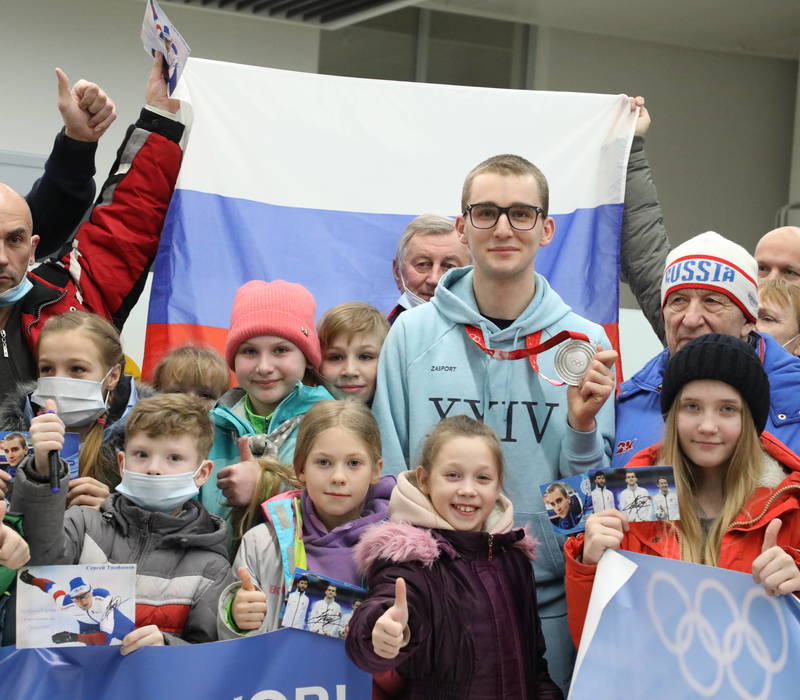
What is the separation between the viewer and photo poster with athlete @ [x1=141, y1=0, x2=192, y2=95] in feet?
11.6

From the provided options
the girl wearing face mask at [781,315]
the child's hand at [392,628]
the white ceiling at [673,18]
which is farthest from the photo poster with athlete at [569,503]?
the white ceiling at [673,18]

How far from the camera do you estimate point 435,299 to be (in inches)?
123

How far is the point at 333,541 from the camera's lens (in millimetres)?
2676

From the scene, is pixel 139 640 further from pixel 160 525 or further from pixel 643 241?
pixel 643 241

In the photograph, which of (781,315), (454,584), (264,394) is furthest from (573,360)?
(781,315)

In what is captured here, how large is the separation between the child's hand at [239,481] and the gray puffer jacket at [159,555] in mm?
155

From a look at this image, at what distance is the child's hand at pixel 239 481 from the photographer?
285cm

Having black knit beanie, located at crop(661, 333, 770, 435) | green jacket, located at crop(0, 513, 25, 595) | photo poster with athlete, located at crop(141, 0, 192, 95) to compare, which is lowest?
green jacket, located at crop(0, 513, 25, 595)

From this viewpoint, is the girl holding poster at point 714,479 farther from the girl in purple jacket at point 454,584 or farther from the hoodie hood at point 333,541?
the hoodie hood at point 333,541

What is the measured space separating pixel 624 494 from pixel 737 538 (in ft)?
0.91

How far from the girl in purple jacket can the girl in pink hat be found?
43 centimetres

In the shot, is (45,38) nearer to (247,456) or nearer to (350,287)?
(350,287)

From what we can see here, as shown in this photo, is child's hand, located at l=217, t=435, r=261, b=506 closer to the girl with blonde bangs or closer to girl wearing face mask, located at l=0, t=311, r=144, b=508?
girl wearing face mask, located at l=0, t=311, r=144, b=508

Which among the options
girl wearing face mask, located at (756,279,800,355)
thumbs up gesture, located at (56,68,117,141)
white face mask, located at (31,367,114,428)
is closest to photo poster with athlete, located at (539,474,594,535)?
white face mask, located at (31,367,114,428)
